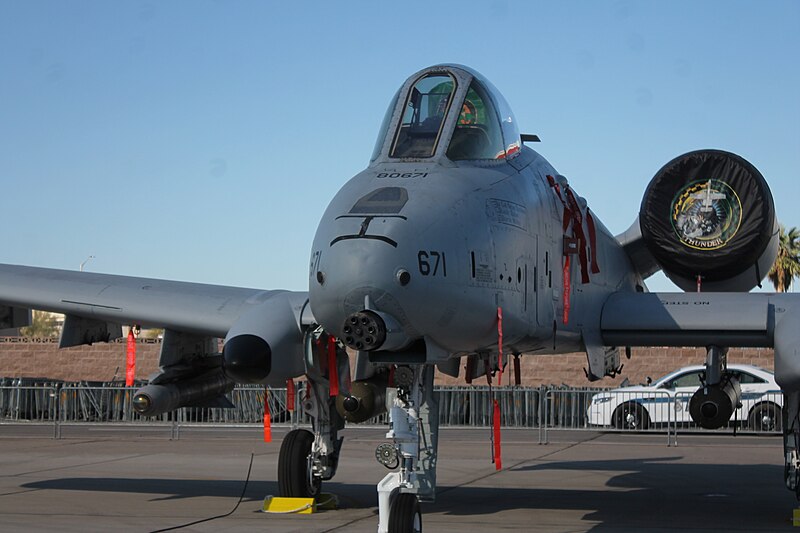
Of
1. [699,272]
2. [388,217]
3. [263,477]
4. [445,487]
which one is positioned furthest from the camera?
[263,477]

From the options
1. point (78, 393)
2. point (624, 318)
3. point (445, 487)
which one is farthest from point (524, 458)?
Answer: point (78, 393)

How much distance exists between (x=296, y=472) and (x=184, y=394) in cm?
156

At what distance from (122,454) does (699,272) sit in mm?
11906

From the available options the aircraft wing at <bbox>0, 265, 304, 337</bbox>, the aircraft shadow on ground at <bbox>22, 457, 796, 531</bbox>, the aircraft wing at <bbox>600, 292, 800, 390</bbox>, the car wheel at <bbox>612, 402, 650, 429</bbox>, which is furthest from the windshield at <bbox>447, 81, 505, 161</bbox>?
the car wheel at <bbox>612, 402, 650, 429</bbox>

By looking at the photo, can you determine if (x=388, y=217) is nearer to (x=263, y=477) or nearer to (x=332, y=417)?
(x=332, y=417)

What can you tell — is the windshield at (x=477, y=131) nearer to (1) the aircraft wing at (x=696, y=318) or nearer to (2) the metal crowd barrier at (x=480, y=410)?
(1) the aircraft wing at (x=696, y=318)

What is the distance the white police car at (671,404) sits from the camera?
1067 inches

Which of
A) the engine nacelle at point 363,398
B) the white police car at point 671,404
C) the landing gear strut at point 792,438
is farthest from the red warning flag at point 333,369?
the white police car at point 671,404

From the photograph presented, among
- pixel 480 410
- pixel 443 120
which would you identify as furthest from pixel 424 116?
pixel 480 410

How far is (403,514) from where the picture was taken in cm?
904

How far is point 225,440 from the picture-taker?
25234mm

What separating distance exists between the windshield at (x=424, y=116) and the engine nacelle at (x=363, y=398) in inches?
124

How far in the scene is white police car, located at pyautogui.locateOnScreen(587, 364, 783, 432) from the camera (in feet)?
88.9

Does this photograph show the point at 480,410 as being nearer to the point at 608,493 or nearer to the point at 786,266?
the point at 608,493
